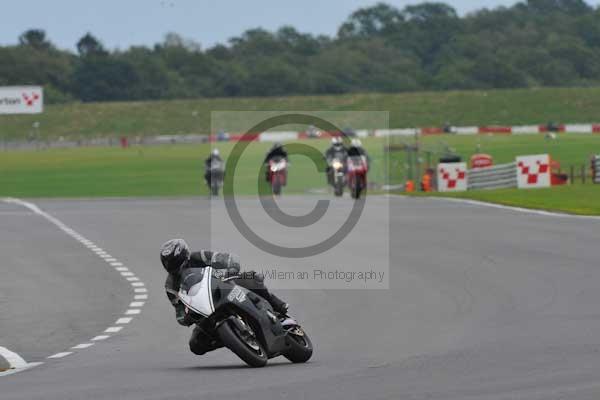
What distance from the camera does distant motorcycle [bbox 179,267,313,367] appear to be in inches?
436

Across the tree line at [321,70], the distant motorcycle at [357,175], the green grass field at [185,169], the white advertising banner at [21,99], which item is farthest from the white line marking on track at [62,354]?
the tree line at [321,70]

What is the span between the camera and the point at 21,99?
9312 centimetres

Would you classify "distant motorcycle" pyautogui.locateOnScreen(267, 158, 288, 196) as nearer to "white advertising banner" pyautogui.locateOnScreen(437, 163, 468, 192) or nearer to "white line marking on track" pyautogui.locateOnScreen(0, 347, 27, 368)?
"white advertising banner" pyautogui.locateOnScreen(437, 163, 468, 192)

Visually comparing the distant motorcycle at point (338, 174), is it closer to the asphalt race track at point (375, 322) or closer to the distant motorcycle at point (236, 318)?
the asphalt race track at point (375, 322)

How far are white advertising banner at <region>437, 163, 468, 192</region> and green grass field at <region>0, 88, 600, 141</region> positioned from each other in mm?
80476

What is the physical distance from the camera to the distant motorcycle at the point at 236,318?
36.3 ft

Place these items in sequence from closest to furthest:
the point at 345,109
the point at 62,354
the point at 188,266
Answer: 1. the point at 188,266
2. the point at 62,354
3. the point at 345,109

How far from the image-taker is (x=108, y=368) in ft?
37.8

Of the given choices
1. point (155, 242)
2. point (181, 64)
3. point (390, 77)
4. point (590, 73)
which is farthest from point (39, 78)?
point (155, 242)

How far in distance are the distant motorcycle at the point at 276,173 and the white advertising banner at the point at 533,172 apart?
743 cm

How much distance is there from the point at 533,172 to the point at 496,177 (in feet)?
4.53

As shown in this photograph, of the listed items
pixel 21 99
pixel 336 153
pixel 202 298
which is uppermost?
pixel 21 99

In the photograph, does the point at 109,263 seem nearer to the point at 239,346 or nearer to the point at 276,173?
the point at 239,346

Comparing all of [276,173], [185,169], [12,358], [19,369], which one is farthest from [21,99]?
[19,369]
